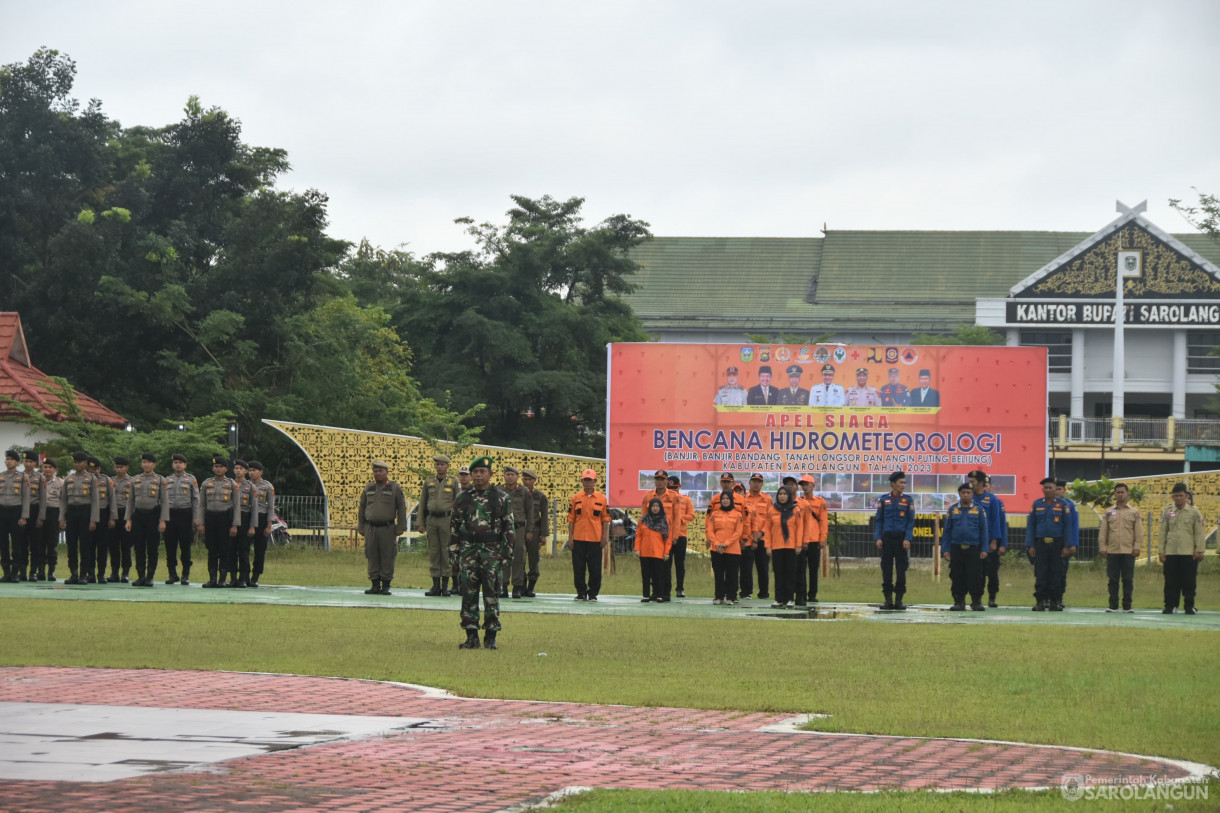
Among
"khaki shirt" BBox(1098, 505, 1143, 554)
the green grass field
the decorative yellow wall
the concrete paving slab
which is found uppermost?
the decorative yellow wall

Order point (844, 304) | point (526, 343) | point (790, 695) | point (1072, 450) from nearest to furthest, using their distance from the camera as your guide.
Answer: point (790, 695) < point (526, 343) < point (1072, 450) < point (844, 304)

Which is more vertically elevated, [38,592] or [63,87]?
[63,87]

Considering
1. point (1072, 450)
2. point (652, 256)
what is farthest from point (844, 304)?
point (1072, 450)

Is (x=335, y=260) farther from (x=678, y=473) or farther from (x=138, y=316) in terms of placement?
(x=678, y=473)

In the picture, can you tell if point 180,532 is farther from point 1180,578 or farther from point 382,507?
point 1180,578

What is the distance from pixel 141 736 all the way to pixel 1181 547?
16.4 metres

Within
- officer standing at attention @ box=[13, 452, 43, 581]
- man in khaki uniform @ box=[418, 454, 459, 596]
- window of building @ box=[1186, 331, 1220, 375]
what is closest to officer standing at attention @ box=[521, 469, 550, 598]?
man in khaki uniform @ box=[418, 454, 459, 596]

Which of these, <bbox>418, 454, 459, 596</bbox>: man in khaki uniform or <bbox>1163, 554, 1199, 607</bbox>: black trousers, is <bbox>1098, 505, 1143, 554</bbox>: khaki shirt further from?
<bbox>418, 454, 459, 596</bbox>: man in khaki uniform

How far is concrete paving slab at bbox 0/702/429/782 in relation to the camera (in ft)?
24.7

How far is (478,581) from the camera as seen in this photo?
45.4 ft

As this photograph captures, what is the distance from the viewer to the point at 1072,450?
52.9m

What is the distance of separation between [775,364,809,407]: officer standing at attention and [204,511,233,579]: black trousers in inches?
482

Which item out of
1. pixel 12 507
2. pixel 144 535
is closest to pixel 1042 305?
pixel 144 535

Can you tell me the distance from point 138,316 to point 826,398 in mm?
21303
